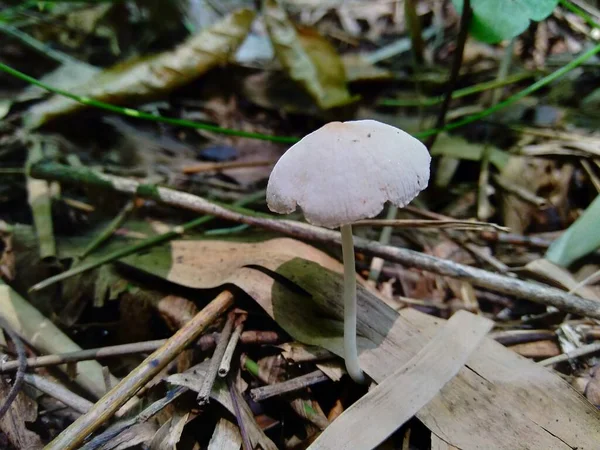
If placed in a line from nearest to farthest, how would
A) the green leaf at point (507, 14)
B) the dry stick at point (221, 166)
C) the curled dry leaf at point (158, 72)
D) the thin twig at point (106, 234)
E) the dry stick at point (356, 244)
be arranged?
the dry stick at point (356, 244) < the green leaf at point (507, 14) < the thin twig at point (106, 234) < the dry stick at point (221, 166) < the curled dry leaf at point (158, 72)

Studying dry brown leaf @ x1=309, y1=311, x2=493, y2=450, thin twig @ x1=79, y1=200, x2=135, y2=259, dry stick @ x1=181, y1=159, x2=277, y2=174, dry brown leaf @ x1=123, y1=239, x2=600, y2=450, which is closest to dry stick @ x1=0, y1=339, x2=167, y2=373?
dry brown leaf @ x1=123, y1=239, x2=600, y2=450

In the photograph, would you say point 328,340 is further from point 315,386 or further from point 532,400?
point 532,400

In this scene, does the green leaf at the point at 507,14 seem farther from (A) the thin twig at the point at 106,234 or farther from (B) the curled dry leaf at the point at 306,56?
(A) the thin twig at the point at 106,234

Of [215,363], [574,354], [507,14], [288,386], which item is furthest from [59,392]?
[507,14]

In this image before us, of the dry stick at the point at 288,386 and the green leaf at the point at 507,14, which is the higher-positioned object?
the green leaf at the point at 507,14

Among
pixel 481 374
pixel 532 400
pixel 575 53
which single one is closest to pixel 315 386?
pixel 481 374

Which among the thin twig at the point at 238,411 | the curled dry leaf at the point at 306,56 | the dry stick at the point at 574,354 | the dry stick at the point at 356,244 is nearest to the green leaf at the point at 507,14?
the dry stick at the point at 356,244

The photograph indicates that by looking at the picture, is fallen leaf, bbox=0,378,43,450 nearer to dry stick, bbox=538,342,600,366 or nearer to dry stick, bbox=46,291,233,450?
dry stick, bbox=46,291,233,450

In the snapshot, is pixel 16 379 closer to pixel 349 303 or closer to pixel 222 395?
pixel 222 395
